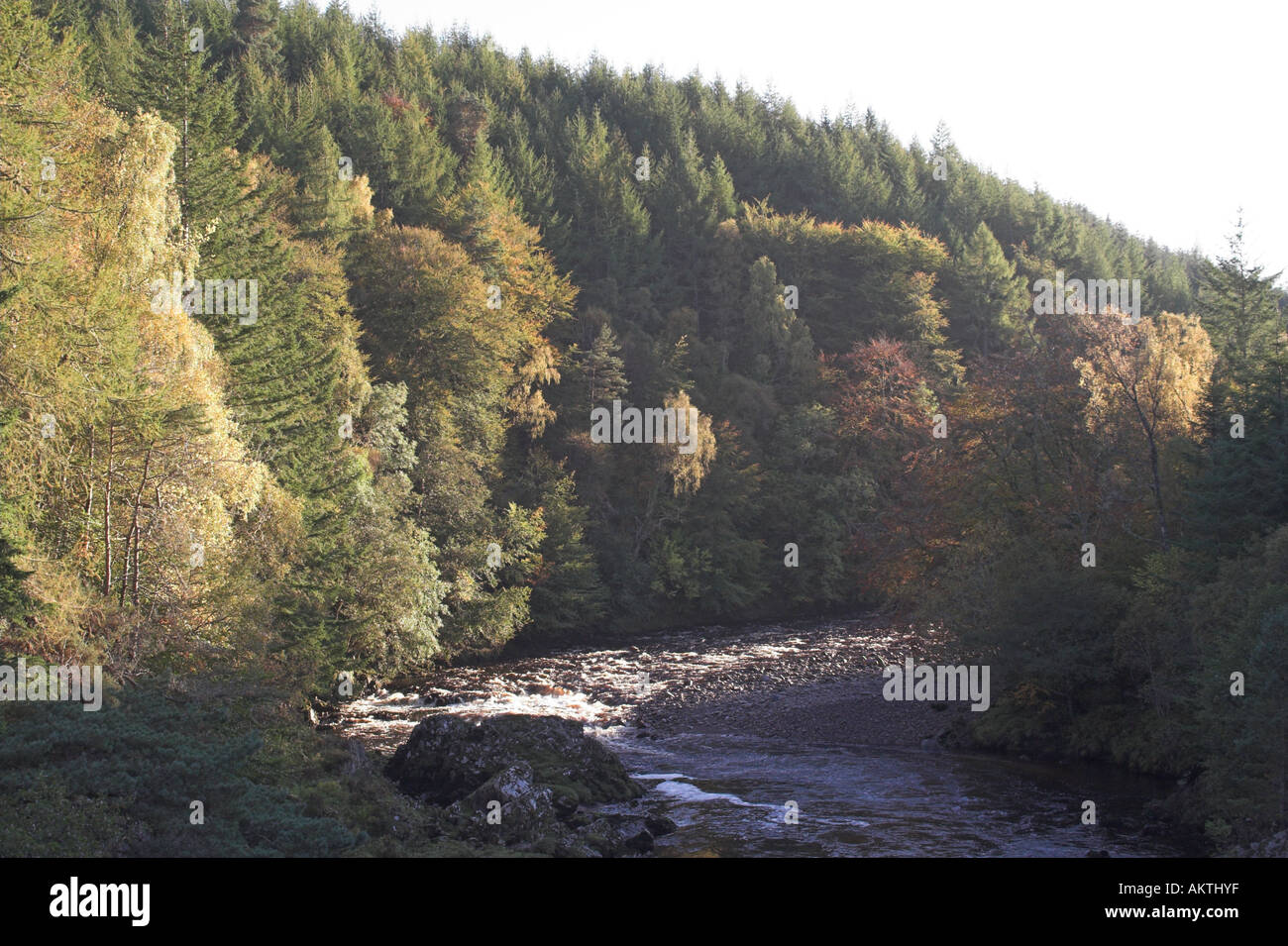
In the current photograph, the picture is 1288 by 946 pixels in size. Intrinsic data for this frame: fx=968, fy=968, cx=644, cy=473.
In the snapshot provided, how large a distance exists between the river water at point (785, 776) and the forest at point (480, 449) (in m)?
1.82

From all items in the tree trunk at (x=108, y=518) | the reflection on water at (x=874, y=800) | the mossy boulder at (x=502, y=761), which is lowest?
the reflection on water at (x=874, y=800)

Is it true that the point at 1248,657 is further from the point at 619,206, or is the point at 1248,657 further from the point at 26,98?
the point at 619,206

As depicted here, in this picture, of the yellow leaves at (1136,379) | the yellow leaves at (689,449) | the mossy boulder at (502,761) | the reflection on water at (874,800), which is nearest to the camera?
the reflection on water at (874,800)

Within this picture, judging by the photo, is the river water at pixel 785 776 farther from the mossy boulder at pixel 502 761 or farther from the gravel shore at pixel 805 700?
the mossy boulder at pixel 502 761

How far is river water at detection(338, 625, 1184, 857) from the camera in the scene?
17938 mm

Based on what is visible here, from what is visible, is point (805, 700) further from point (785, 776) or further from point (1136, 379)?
point (1136, 379)

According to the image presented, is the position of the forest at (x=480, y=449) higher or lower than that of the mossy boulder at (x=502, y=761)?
higher

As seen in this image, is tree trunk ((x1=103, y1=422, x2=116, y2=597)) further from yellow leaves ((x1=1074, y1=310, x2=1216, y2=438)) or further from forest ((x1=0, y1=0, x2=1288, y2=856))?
yellow leaves ((x1=1074, y1=310, x2=1216, y2=438))

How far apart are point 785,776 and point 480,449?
26.7 m

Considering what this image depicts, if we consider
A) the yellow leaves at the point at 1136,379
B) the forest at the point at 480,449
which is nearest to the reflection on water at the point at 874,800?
the forest at the point at 480,449

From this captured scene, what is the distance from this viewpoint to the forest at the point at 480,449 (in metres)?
17.0

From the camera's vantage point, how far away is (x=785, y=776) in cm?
2283

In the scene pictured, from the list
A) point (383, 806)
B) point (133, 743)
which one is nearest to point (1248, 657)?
point (383, 806)

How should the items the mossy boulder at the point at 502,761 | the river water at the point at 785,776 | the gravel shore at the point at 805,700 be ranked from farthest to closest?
the gravel shore at the point at 805,700, the mossy boulder at the point at 502,761, the river water at the point at 785,776
